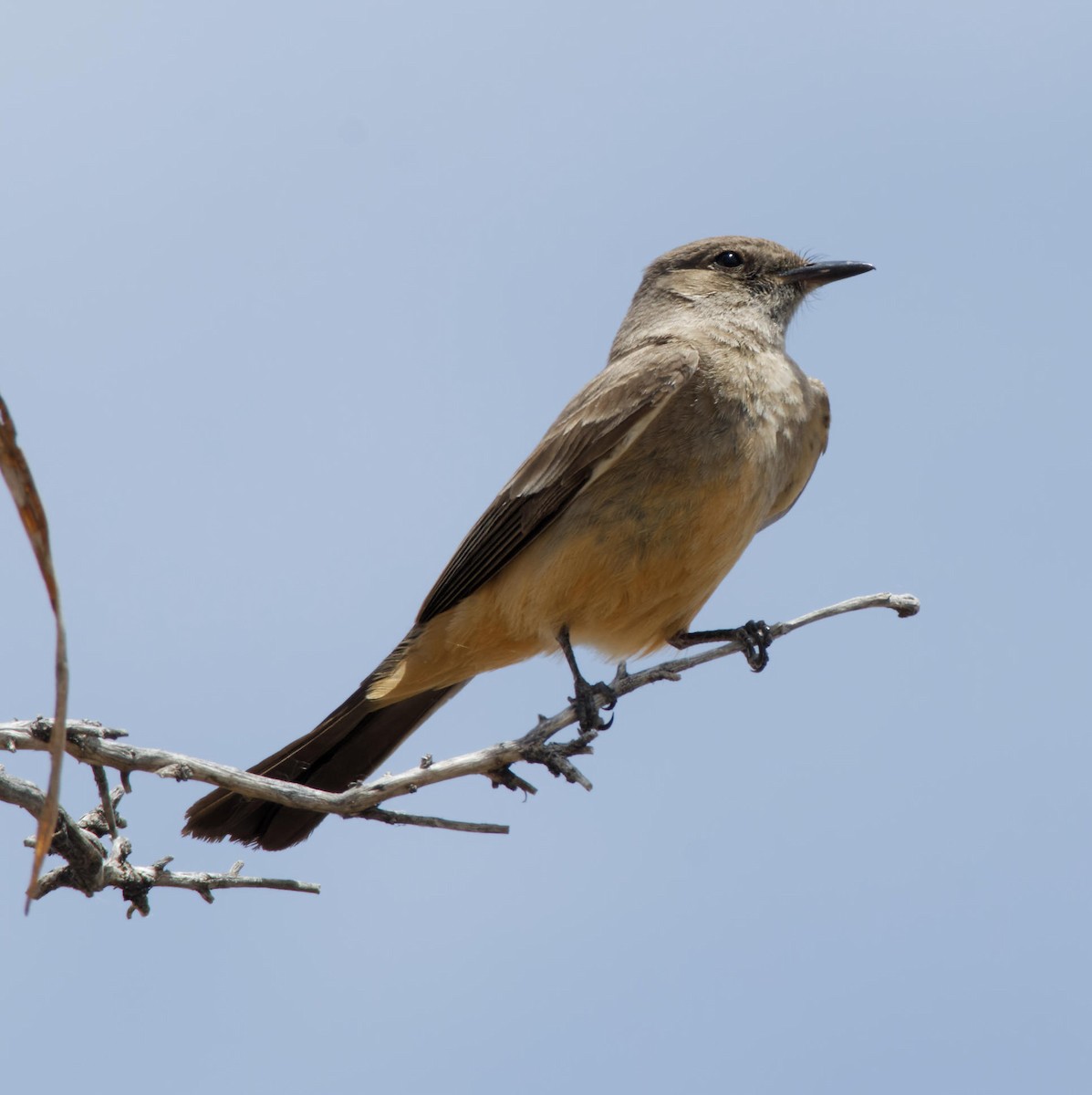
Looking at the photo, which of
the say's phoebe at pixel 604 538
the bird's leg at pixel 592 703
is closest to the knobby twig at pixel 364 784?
the bird's leg at pixel 592 703

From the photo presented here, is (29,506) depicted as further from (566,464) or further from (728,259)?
(728,259)

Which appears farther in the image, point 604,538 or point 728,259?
point 728,259

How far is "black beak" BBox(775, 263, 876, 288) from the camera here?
770 centimetres

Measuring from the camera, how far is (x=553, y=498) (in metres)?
6.28

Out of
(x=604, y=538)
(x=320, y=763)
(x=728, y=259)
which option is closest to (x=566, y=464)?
(x=604, y=538)

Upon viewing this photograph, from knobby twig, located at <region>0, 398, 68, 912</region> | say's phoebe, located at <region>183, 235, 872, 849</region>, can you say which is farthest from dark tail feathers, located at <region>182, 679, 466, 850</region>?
knobby twig, located at <region>0, 398, 68, 912</region>

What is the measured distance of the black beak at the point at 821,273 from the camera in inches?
303

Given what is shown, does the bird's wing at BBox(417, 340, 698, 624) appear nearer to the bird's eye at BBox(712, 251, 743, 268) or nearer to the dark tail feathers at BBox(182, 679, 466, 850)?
the dark tail feathers at BBox(182, 679, 466, 850)

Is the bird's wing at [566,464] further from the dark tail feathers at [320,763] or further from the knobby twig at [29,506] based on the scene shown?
the knobby twig at [29,506]

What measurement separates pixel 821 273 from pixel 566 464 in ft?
7.57

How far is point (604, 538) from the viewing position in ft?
19.7

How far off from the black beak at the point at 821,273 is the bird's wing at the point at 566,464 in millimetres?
1346

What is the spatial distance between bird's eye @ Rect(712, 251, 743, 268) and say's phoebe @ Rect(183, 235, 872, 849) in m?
1.00

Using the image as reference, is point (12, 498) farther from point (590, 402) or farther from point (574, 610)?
point (590, 402)
